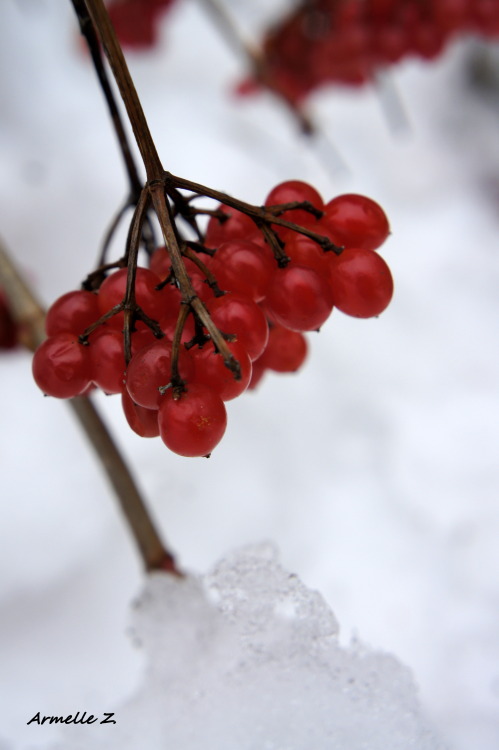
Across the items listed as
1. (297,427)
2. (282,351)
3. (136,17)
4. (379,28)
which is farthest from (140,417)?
(136,17)

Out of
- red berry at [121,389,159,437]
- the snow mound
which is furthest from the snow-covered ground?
red berry at [121,389,159,437]

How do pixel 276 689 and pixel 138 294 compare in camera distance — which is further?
pixel 276 689

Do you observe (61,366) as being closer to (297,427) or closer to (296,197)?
(296,197)

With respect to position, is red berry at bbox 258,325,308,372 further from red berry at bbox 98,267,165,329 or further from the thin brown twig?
the thin brown twig

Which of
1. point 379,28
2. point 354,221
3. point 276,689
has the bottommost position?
point 276,689

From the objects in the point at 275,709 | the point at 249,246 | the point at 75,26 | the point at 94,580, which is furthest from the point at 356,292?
the point at 75,26

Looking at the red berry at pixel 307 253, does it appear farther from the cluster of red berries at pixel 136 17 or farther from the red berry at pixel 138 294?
the cluster of red berries at pixel 136 17

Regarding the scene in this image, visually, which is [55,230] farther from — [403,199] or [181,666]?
[181,666]
